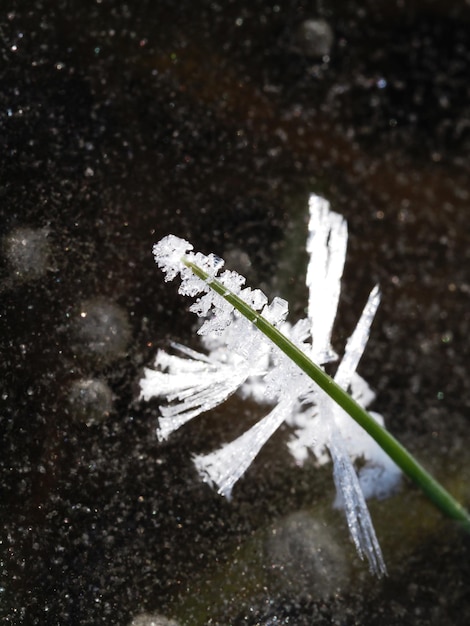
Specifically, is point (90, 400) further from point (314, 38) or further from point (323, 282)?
point (314, 38)

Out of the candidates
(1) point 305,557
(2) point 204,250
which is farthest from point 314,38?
(1) point 305,557

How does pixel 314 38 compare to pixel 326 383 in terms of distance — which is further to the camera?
pixel 314 38

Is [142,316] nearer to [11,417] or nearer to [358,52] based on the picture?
[11,417]

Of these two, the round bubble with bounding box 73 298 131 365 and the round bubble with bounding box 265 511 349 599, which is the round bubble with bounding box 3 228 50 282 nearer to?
the round bubble with bounding box 73 298 131 365

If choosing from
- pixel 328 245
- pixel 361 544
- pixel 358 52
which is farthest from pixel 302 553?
pixel 358 52

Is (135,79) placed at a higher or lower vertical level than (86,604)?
higher

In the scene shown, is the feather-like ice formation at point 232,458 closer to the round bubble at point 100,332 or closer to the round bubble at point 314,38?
the round bubble at point 100,332

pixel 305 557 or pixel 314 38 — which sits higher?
pixel 314 38
